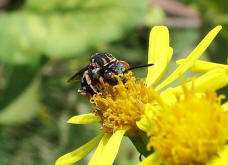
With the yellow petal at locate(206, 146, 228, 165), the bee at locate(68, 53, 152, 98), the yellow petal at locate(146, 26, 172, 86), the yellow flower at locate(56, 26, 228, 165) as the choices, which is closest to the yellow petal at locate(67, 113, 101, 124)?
the yellow flower at locate(56, 26, 228, 165)

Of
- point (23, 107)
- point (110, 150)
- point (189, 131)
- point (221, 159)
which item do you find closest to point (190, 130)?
point (189, 131)

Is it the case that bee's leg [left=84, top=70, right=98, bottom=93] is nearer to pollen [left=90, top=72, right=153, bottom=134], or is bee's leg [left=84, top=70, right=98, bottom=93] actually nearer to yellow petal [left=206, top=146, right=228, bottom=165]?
pollen [left=90, top=72, right=153, bottom=134]

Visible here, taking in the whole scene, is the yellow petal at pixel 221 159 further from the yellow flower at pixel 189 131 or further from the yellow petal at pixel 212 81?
the yellow petal at pixel 212 81

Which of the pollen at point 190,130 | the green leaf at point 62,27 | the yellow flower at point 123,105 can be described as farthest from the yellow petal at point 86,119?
the green leaf at point 62,27

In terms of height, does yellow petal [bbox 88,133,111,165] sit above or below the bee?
below

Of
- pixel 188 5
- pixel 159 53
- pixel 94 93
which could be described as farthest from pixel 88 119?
pixel 188 5

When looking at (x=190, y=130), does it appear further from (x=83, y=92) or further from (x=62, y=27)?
(x=62, y=27)
